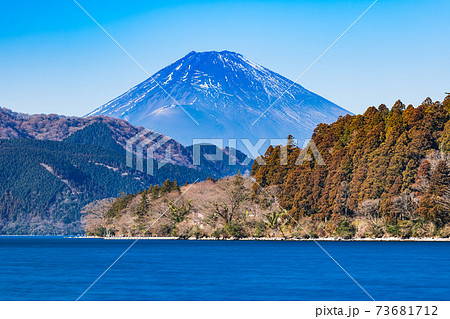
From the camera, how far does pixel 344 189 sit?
3531 inches

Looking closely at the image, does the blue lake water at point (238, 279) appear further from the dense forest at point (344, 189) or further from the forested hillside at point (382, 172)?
the dense forest at point (344, 189)

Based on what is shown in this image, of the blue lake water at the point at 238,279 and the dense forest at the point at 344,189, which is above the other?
the dense forest at the point at 344,189

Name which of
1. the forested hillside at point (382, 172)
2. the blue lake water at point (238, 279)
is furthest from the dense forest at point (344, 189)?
the blue lake water at point (238, 279)

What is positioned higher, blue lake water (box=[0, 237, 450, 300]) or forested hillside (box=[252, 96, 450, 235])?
forested hillside (box=[252, 96, 450, 235])

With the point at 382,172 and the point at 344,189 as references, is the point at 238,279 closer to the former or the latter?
the point at 382,172

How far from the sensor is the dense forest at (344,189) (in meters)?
82.0

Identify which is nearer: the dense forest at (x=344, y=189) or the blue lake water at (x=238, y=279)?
the blue lake water at (x=238, y=279)

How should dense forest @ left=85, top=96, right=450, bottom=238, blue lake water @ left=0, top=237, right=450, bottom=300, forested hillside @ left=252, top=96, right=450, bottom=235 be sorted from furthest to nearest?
dense forest @ left=85, top=96, right=450, bottom=238 < forested hillside @ left=252, top=96, right=450, bottom=235 < blue lake water @ left=0, top=237, right=450, bottom=300

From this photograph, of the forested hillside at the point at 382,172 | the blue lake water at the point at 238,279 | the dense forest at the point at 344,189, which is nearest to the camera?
the blue lake water at the point at 238,279

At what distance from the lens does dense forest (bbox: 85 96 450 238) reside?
3228 inches

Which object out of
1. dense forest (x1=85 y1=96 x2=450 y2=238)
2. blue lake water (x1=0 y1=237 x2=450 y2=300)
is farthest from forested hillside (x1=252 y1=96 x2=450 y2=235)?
blue lake water (x1=0 y1=237 x2=450 y2=300)

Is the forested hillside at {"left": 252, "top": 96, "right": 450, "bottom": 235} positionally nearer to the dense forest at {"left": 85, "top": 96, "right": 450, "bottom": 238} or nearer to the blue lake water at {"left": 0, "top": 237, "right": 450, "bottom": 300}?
the dense forest at {"left": 85, "top": 96, "right": 450, "bottom": 238}

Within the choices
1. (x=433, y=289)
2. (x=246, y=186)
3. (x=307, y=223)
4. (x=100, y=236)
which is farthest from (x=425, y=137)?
(x=100, y=236)

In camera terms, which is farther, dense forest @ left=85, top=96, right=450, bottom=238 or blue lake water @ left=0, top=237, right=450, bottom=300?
dense forest @ left=85, top=96, right=450, bottom=238
